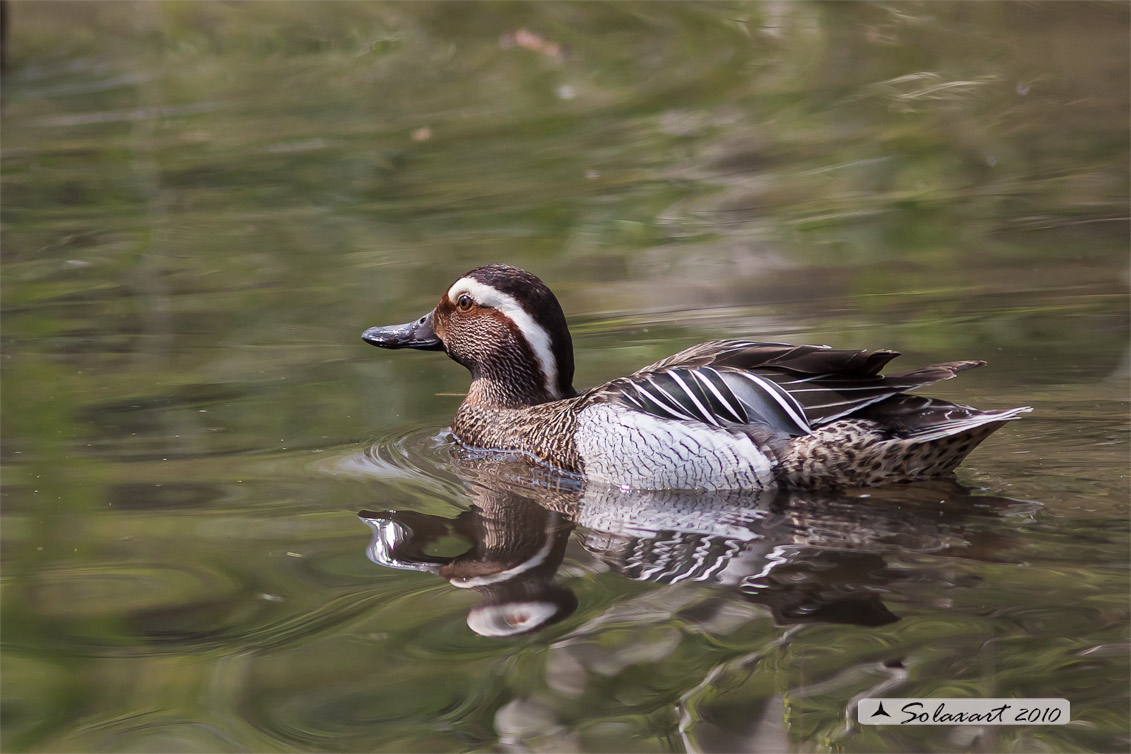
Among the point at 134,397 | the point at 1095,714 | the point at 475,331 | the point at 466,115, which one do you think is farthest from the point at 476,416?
the point at 466,115

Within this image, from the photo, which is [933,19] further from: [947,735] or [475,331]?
[947,735]

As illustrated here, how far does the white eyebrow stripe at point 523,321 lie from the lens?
20.8ft

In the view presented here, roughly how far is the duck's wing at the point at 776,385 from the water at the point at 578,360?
0.35m

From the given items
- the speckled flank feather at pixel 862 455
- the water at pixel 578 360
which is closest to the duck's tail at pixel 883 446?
the speckled flank feather at pixel 862 455

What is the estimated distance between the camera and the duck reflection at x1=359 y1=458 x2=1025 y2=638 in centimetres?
456

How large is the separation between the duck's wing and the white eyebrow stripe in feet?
2.71

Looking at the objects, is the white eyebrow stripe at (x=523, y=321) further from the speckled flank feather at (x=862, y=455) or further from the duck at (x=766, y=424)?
the speckled flank feather at (x=862, y=455)

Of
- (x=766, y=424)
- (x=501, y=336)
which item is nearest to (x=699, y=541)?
(x=766, y=424)

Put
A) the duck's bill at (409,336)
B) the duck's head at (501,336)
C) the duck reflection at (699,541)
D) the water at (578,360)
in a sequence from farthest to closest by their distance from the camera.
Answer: the duck's bill at (409,336) → the duck's head at (501,336) → the duck reflection at (699,541) → the water at (578,360)

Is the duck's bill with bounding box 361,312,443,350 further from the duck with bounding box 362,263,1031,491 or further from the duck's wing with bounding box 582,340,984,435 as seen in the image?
the duck's wing with bounding box 582,340,984,435

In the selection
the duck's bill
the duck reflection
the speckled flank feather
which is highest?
the duck's bill

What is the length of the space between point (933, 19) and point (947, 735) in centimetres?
1265

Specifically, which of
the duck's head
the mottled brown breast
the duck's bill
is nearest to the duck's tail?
the mottled brown breast

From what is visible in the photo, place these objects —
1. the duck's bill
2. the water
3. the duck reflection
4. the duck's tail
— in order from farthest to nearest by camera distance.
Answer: the duck's bill < the duck's tail < the duck reflection < the water
